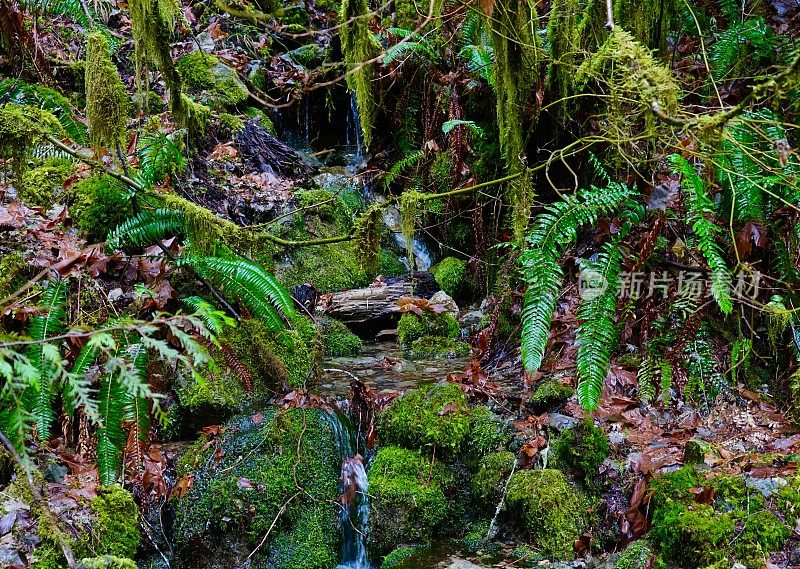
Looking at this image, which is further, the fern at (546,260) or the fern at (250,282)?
the fern at (250,282)

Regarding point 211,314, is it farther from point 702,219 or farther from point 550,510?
point 702,219

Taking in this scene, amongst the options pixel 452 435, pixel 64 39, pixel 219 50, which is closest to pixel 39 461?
pixel 452 435

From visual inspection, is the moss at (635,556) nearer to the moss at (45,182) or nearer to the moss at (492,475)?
the moss at (492,475)

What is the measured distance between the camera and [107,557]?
3162 mm

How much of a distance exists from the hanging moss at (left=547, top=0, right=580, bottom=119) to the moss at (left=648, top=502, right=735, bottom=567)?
2.96 meters

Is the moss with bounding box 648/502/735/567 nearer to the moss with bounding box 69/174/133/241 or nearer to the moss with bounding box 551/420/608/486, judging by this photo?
the moss with bounding box 551/420/608/486

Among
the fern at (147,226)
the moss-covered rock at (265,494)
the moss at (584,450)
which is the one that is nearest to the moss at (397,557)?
the moss-covered rock at (265,494)

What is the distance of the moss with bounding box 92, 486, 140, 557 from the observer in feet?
11.2

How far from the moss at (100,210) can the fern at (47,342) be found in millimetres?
1025

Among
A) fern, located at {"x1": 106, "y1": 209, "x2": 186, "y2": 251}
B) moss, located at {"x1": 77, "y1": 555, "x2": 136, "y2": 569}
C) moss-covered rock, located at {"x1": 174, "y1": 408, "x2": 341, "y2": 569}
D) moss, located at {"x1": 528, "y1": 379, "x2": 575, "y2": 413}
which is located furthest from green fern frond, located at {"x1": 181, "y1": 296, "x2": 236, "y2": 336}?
moss, located at {"x1": 528, "y1": 379, "x2": 575, "y2": 413}

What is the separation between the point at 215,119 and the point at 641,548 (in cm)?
683

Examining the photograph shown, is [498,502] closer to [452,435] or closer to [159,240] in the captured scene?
[452,435]

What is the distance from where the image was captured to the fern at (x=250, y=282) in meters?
4.27

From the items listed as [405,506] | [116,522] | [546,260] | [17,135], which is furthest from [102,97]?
[405,506]
